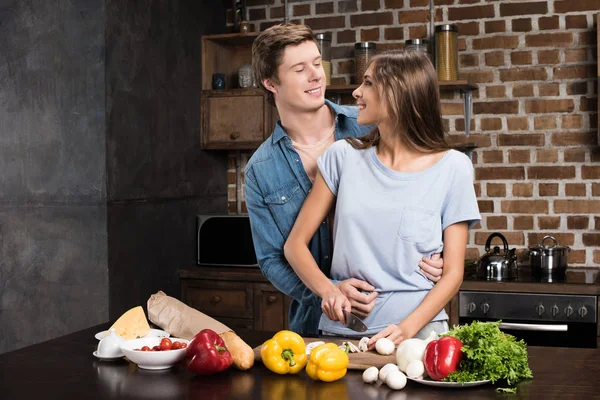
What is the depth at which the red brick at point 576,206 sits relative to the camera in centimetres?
408

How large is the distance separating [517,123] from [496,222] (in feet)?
1.84

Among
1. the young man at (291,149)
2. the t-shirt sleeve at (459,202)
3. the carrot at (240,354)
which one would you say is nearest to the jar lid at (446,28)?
the young man at (291,149)

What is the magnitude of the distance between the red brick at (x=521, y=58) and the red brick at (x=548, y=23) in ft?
0.51

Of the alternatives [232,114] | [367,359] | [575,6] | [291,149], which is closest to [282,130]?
[291,149]

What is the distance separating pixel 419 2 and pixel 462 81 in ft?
2.07

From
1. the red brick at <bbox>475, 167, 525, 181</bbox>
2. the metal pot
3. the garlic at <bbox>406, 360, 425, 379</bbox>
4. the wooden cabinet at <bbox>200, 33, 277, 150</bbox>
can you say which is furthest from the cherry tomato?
the red brick at <bbox>475, 167, 525, 181</bbox>

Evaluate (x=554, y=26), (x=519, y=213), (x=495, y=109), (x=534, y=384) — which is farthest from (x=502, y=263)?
(x=534, y=384)

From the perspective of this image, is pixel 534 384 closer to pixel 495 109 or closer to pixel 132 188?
pixel 132 188

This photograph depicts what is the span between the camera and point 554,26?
412 centimetres

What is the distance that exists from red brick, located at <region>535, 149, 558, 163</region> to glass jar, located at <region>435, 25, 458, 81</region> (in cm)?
63

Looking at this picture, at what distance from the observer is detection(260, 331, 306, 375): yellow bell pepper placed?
5.57ft

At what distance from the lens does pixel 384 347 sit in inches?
69.7

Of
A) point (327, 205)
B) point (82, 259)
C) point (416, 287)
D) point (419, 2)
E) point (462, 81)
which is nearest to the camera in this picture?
point (416, 287)

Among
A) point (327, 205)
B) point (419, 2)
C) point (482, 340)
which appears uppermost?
point (419, 2)
